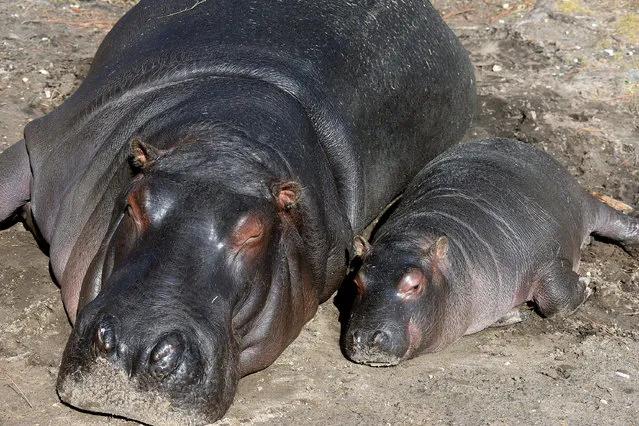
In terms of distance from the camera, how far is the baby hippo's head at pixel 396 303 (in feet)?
19.2

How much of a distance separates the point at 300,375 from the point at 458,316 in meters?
1.19

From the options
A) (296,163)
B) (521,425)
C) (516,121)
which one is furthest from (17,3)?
(521,425)

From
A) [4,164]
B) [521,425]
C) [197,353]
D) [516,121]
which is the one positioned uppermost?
[197,353]

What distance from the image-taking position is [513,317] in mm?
6609

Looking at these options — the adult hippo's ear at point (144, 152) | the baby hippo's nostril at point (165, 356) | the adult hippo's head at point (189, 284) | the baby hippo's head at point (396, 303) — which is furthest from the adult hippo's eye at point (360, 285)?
the baby hippo's nostril at point (165, 356)

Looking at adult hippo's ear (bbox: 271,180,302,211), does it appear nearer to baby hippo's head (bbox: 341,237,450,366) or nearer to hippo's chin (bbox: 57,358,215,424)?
baby hippo's head (bbox: 341,237,450,366)

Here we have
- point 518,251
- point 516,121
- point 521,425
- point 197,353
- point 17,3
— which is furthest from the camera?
point 17,3

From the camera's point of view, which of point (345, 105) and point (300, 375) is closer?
point (300, 375)

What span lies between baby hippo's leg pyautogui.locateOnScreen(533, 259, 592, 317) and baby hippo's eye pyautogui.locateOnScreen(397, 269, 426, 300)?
98 centimetres

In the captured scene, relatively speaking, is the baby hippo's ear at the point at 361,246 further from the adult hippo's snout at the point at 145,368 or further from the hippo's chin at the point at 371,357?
the adult hippo's snout at the point at 145,368

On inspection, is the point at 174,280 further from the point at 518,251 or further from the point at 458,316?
the point at 518,251

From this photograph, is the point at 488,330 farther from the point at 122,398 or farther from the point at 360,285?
the point at 122,398

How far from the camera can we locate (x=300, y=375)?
5.61 meters

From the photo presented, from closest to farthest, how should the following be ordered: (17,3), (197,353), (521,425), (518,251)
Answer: (197,353), (521,425), (518,251), (17,3)
